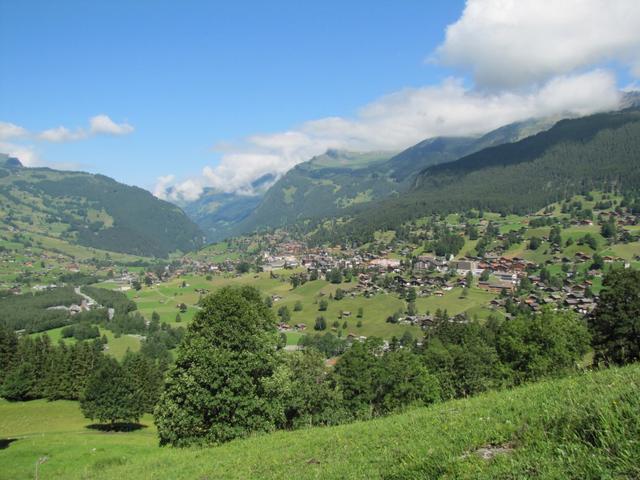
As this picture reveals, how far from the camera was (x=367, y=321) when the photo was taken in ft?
543

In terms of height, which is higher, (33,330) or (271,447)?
(271,447)

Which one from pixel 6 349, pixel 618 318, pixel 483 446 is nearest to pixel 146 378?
pixel 6 349

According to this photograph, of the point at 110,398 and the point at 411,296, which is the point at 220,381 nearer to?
the point at 110,398

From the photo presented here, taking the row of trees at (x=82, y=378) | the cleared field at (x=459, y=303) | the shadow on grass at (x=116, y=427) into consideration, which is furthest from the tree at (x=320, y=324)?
the shadow on grass at (x=116, y=427)

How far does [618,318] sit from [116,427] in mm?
67442

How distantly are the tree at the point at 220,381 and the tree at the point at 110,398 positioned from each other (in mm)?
36832

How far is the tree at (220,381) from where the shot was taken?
2933cm

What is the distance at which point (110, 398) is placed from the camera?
62.8 meters

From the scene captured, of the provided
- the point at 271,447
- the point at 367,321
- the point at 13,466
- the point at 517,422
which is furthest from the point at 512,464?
the point at 367,321

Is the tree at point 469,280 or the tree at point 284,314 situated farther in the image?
the tree at point 469,280

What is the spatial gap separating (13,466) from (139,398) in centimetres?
3199

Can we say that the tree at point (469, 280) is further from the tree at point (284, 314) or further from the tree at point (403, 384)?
the tree at point (403, 384)

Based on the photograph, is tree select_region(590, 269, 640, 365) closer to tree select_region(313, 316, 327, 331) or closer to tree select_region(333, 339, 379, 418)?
tree select_region(333, 339, 379, 418)

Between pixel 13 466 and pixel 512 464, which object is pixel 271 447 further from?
pixel 13 466
